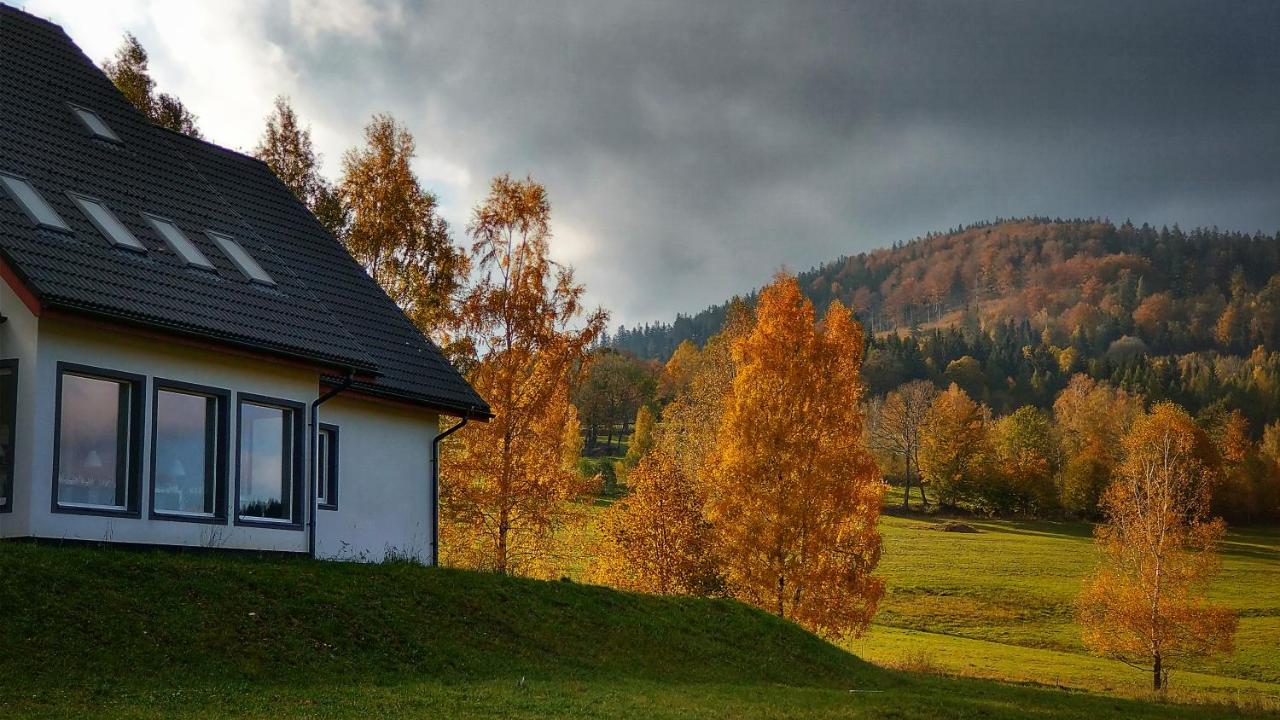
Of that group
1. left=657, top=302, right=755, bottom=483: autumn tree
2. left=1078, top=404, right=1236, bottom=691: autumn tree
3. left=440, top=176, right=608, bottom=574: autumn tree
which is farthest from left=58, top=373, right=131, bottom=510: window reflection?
left=1078, top=404, right=1236, bottom=691: autumn tree

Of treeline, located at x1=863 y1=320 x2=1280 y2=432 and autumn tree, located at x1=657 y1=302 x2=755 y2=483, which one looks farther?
treeline, located at x1=863 y1=320 x2=1280 y2=432

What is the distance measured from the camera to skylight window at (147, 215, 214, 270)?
17.5 meters

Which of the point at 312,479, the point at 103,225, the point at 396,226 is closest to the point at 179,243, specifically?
the point at 103,225

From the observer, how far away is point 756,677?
18.7 meters

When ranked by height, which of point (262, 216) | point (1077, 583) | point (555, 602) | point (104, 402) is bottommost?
point (1077, 583)

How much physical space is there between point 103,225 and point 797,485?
17140mm

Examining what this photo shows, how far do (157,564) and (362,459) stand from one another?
7391 millimetres

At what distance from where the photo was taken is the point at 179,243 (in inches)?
697

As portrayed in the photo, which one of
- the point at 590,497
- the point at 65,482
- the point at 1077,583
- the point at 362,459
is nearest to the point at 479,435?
the point at 590,497

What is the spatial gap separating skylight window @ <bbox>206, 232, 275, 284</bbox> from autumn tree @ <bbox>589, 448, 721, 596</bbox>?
17438 mm

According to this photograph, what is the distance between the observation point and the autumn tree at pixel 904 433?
90938mm

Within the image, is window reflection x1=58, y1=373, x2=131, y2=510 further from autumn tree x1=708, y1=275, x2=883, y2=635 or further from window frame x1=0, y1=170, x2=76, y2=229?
autumn tree x1=708, y1=275, x2=883, y2=635

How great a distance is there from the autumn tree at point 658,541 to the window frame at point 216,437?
18278mm

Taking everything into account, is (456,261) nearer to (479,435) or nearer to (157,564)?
(479,435)
